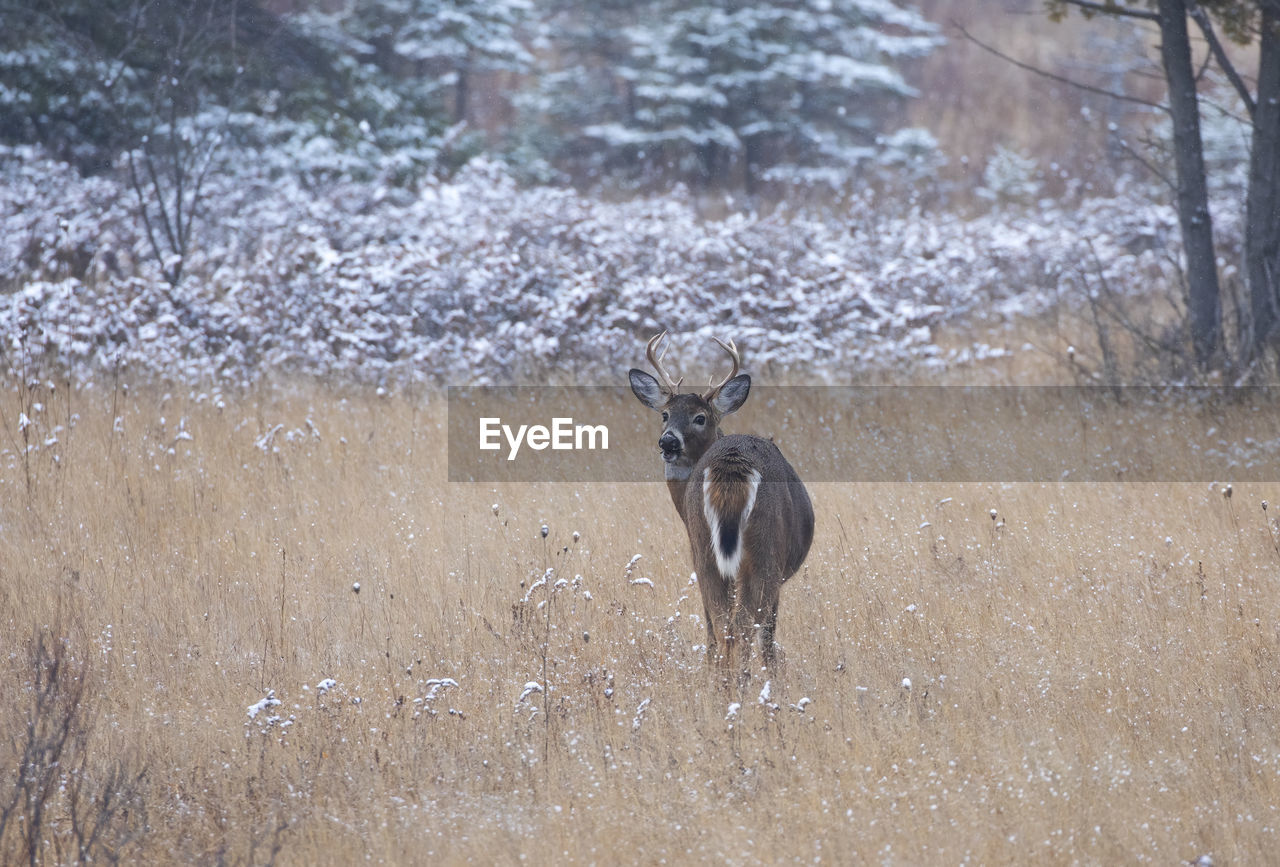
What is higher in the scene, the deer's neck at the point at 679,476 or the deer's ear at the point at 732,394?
the deer's ear at the point at 732,394

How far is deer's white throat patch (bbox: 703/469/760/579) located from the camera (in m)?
5.06

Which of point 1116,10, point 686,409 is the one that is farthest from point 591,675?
point 1116,10

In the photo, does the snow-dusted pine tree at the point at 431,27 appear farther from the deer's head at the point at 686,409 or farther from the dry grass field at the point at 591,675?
the deer's head at the point at 686,409

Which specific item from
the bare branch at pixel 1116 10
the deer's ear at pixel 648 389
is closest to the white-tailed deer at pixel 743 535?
the deer's ear at pixel 648 389

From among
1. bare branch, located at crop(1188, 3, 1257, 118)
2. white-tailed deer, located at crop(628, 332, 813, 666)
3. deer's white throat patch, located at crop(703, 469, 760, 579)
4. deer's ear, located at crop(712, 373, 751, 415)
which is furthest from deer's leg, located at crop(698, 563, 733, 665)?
bare branch, located at crop(1188, 3, 1257, 118)

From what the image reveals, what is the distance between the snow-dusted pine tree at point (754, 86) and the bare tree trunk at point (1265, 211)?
11.0 metres

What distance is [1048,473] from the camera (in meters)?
8.38

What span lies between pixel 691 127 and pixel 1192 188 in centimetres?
1288

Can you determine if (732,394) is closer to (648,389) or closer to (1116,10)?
(648,389)

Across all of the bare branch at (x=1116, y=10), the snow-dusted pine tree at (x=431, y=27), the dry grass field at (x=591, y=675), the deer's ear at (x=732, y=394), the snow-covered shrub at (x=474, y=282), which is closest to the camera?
the dry grass field at (x=591, y=675)

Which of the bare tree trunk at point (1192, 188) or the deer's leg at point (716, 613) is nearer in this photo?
the deer's leg at point (716, 613)

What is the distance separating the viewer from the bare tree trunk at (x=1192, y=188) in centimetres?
985

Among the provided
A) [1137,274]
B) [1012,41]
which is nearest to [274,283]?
[1137,274]

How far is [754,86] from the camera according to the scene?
22234mm
